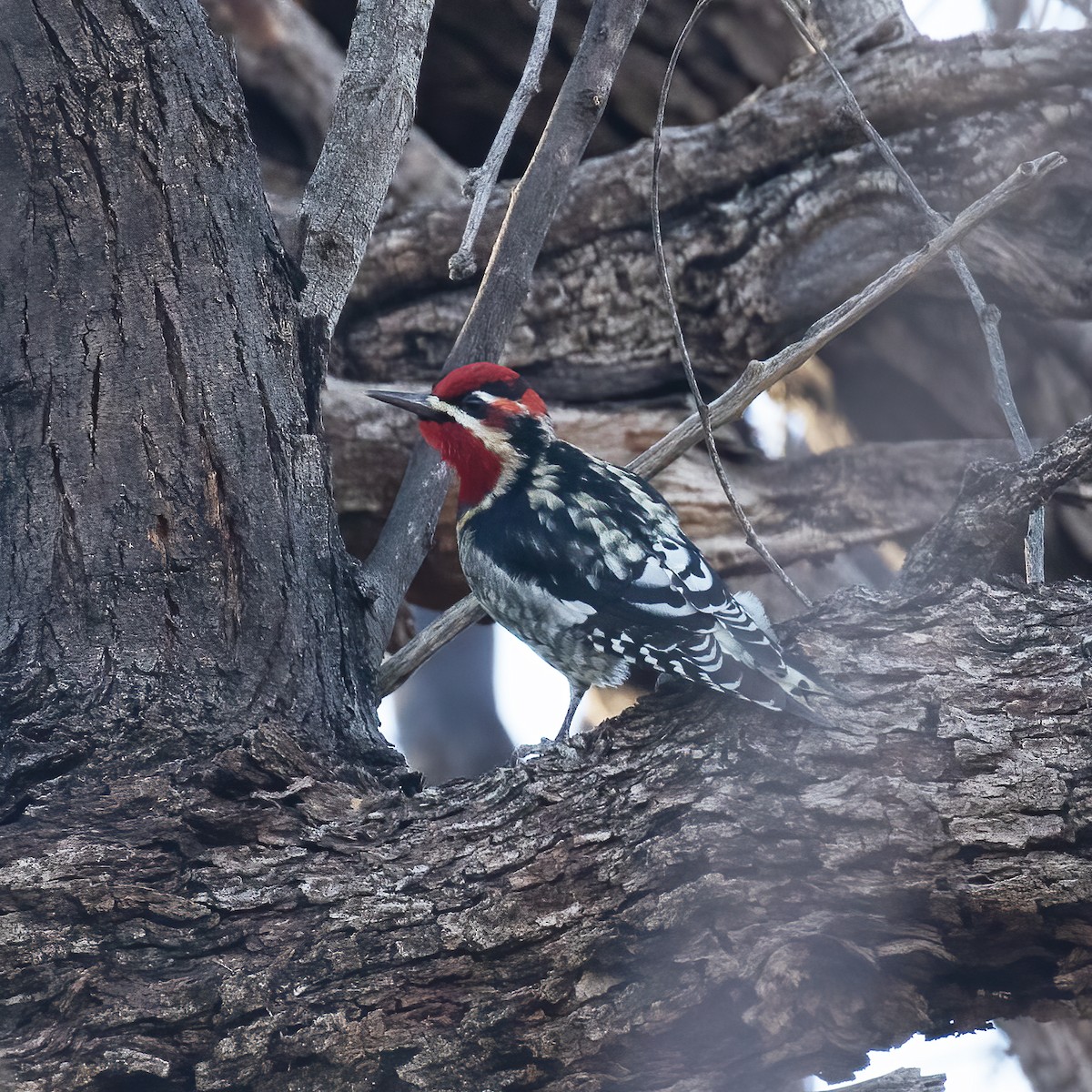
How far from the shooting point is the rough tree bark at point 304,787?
5.89 feet

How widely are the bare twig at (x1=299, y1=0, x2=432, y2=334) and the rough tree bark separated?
11.3 inches

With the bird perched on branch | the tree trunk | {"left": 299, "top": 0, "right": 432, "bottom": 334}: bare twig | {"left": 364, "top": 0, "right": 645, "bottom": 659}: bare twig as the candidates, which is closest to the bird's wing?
the bird perched on branch

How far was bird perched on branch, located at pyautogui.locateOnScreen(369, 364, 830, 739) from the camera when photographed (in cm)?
239

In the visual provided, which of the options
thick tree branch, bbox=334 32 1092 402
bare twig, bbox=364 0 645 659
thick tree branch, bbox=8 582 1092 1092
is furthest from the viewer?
thick tree branch, bbox=334 32 1092 402

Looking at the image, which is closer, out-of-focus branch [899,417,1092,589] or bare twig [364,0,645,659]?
out-of-focus branch [899,417,1092,589]

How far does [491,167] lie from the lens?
8.12ft

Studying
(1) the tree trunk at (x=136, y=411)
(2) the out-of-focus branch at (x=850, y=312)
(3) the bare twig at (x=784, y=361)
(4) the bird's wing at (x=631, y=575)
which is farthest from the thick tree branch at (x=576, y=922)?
(2) the out-of-focus branch at (x=850, y=312)

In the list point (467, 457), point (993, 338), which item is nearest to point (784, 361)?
point (993, 338)

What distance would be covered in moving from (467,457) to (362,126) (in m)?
0.92

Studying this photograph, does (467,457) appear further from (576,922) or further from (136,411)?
(576,922)

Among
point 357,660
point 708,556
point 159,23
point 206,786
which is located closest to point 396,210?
point 708,556

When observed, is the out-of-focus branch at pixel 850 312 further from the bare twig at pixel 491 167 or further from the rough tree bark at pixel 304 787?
the bare twig at pixel 491 167

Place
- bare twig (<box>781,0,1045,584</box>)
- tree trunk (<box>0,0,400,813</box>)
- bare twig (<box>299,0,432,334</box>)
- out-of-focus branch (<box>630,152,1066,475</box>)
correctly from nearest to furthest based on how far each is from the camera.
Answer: tree trunk (<box>0,0,400,813</box>) → out-of-focus branch (<box>630,152,1066,475</box>) → bare twig (<box>781,0,1045,584</box>) → bare twig (<box>299,0,432,334</box>)

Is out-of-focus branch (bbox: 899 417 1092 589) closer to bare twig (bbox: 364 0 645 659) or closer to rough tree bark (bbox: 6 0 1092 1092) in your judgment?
rough tree bark (bbox: 6 0 1092 1092)
